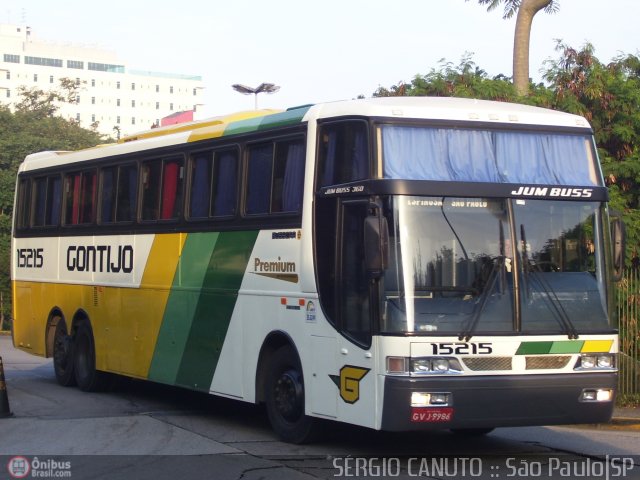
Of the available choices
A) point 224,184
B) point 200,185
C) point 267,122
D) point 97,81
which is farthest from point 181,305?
point 97,81

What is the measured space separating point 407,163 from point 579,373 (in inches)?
102

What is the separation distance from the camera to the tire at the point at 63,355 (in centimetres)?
1742

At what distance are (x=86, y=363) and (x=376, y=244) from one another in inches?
332

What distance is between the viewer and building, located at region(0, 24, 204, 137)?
172750 millimetres

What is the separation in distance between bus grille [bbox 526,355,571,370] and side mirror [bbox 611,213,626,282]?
109 centimetres

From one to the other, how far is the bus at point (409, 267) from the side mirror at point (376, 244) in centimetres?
2

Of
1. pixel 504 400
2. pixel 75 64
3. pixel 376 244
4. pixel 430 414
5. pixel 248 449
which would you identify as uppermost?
pixel 75 64

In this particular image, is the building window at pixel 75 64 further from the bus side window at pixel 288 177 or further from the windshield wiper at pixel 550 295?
the windshield wiper at pixel 550 295

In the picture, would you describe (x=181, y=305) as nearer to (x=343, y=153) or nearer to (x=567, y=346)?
(x=343, y=153)

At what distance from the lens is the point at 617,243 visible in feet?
36.0

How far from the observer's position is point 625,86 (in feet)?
62.0

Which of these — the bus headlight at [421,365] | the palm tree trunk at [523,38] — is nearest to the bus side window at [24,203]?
the palm tree trunk at [523,38]

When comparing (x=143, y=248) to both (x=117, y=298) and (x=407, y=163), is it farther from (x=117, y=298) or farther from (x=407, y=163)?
(x=407, y=163)

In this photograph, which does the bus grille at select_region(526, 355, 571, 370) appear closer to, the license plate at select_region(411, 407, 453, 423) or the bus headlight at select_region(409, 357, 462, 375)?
the bus headlight at select_region(409, 357, 462, 375)
